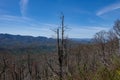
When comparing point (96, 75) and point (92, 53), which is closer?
point (96, 75)

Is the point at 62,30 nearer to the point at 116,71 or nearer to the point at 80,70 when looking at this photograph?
the point at 80,70

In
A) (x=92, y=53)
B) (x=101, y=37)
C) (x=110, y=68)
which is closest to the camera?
(x=110, y=68)

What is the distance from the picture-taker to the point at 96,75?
615 cm

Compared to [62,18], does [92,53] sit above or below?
below

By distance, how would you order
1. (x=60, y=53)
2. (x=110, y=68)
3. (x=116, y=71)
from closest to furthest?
(x=116, y=71), (x=110, y=68), (x=60, y=53)

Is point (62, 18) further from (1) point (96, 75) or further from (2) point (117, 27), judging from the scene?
(2) point (117, 27)

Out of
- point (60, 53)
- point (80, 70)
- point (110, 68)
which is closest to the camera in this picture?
point (110, 68)

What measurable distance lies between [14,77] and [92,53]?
72.4 feet

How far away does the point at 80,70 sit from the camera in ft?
22.5

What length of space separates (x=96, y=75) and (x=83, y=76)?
507mm

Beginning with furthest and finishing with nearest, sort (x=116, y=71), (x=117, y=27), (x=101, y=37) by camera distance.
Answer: (x=101, y=37) < (x=117, y=27) < (x=116, y=71)

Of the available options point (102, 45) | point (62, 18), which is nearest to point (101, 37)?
point (102, 45)

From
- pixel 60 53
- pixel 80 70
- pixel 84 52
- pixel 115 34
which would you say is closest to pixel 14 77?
pixel 84 52

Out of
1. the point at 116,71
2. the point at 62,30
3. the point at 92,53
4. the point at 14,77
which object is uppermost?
the point at 62,30
